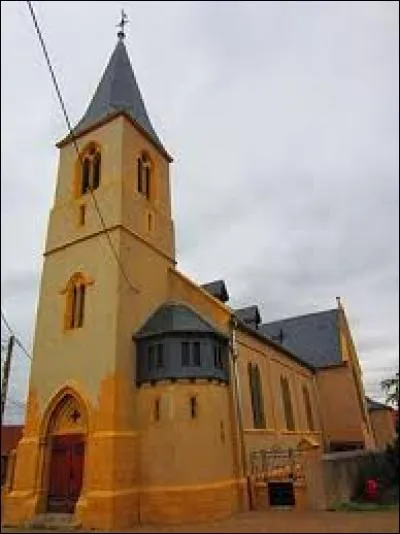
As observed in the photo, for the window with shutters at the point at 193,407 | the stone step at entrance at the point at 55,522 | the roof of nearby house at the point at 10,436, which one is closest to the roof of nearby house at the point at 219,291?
the window with shutters at the point at 193,407

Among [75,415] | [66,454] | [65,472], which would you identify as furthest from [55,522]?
[75,415]

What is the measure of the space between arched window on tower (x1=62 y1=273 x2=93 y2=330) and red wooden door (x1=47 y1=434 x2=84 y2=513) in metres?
4.80

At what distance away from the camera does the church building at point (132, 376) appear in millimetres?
16984

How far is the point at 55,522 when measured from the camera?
53.7 feet

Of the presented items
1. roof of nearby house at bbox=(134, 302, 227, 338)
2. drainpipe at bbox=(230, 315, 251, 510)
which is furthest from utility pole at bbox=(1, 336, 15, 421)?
drainpipe at bbox=(230, 315, 251, 510)

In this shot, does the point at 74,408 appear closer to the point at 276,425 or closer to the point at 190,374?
the point at 190,374

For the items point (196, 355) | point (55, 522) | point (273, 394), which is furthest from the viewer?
point (273, 394)

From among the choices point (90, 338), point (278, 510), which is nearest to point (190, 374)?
point (90, 338)

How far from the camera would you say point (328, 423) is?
113ft

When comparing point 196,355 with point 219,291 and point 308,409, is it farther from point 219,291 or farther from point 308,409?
point 308,409

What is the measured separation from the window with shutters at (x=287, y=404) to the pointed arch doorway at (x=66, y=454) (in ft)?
43.9

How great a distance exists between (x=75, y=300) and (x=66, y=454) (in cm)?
656

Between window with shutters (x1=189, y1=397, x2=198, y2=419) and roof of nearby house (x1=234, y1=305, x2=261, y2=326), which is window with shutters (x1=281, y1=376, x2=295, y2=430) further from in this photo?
window with shutters (x1=189, y1=397, x2=198, y2=419)

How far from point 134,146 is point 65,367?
12063 mm
